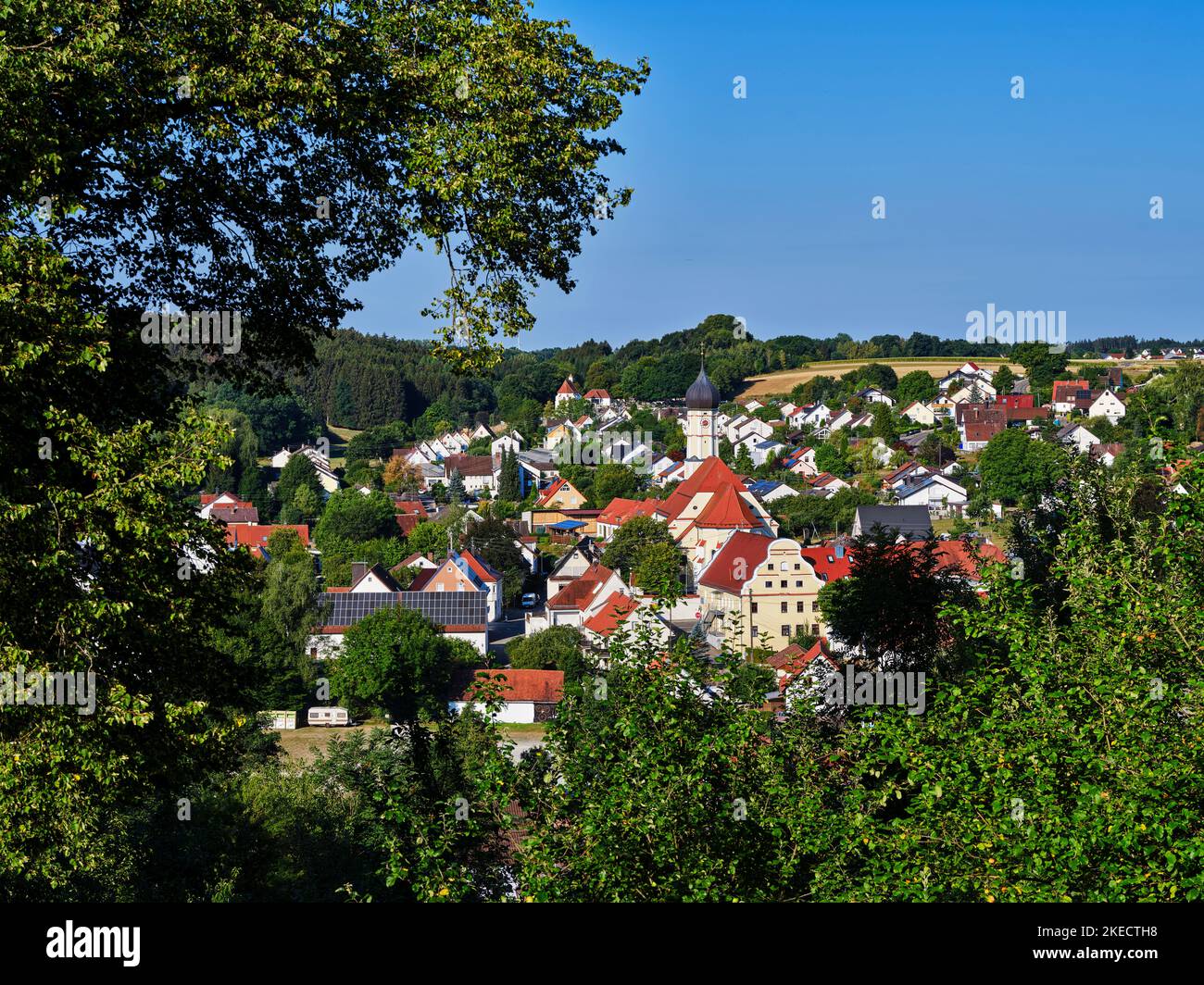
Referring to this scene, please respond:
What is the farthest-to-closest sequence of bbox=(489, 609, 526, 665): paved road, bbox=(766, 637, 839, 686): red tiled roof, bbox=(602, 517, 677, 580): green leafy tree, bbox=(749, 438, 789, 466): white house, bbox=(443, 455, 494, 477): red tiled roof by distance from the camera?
bbox=(443, 455, 494, 477): red tiled roof
bbox=(749, 438, 789, 466): white house
bbox=(602, 517, 677, 580): green leafy tree
bbox=(489, 609, 526, 665): paved road
bbox=(766, 637, 839, 686): red tiled roof

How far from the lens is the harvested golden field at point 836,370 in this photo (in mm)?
143500

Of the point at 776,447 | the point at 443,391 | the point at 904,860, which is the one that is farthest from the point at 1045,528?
the point at 443,391

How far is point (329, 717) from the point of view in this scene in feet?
127

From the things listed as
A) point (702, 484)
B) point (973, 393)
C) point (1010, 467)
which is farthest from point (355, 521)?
point (973, 393)

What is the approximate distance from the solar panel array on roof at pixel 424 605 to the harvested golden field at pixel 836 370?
97.7 meters

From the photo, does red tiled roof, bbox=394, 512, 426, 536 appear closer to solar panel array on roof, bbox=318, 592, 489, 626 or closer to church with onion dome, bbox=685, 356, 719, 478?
church with onion dome, bbox=685, 356, 719, 478

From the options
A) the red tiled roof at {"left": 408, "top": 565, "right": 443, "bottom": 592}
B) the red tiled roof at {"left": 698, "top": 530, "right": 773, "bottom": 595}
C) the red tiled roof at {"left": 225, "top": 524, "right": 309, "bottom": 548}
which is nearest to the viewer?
the red tiled roof at {"left": 698, "top": 530, "right": 773, "bottom": 595}

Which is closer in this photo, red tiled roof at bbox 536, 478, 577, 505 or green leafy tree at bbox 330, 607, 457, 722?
green leafy tree at bbox 330, 607, 457, 722

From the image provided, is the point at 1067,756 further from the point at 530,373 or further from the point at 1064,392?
the point at 530,373

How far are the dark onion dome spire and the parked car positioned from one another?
5054cm

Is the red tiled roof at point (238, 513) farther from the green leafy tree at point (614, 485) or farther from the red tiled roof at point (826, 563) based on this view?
the red tiled roof at point (826, 563)

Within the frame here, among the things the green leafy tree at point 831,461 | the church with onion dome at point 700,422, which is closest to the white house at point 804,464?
the green leafy tree at point 831,461

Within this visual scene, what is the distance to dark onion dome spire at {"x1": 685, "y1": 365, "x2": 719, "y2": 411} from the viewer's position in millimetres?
85500

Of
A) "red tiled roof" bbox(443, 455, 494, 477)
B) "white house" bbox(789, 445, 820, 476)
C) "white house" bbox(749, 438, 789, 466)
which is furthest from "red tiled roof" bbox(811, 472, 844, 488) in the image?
"red tiled roof" bbox(443, 455, 494, 477)
